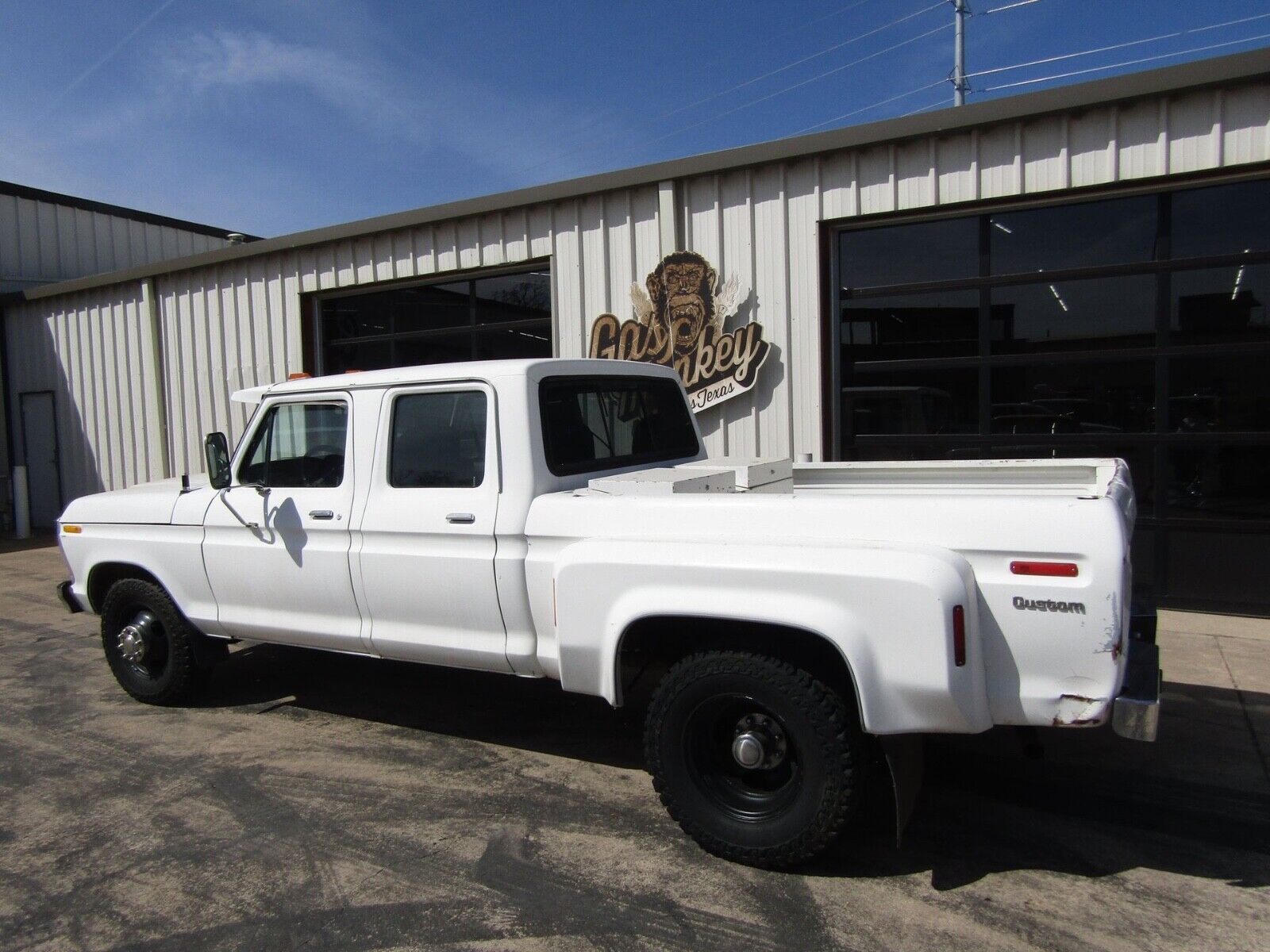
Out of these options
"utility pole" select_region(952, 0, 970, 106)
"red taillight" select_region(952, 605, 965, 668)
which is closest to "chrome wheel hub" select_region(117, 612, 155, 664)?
"red taillight" select_region(952, 605, 965, 668)

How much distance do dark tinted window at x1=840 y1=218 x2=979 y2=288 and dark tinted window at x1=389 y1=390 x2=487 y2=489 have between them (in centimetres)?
463

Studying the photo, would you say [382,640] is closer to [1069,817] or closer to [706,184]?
[1069,817]

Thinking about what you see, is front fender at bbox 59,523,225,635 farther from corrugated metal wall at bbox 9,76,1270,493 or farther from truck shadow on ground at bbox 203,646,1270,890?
corrugated metal wall at bbox 9,76,1270,493

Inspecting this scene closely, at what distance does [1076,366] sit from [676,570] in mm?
5173

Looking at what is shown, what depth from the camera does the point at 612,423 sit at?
15.2 feet

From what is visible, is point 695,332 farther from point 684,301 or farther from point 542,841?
point 542,841

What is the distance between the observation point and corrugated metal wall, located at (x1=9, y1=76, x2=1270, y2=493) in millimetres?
6613

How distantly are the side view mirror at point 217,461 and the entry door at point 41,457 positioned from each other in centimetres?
1121

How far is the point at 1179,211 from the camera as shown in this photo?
22.1 feet

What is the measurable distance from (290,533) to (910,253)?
5370 millimetres

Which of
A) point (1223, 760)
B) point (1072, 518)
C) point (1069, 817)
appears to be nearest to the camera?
point (1072, 518)

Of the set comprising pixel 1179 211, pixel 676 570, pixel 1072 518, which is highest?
pixel 1179 211

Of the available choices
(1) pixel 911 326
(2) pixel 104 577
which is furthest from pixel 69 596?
(1) pixel 911 326

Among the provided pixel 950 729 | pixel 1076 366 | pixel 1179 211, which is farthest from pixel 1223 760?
pixel 1179 211
